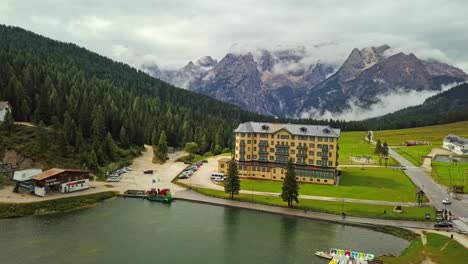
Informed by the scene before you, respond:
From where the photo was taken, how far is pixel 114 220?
8456cm

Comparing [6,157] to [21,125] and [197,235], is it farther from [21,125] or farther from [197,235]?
[197,235]

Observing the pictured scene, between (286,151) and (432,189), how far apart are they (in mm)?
42058

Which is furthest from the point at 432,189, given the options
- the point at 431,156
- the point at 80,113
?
the point at 80,113

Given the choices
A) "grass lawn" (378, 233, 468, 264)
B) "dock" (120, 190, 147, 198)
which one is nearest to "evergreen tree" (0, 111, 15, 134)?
"dock" (120, 190, 147, 198)

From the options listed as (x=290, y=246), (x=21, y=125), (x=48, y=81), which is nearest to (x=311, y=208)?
(x=290, y=246)

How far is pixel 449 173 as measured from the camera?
133250 mm

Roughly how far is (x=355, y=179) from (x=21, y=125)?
10900 centimetres

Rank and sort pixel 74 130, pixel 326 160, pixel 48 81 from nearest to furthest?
pixel 326 160 → pixel 74 130 → pixel 48 81

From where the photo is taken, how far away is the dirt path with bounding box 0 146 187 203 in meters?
94.6

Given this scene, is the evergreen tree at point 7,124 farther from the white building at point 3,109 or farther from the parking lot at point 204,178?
the parking lot at point 204,178

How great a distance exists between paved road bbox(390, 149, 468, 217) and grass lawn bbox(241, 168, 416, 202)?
320cm

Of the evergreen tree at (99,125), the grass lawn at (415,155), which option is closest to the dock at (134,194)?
the evergreen tree at (99,125)

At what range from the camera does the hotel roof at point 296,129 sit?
126m

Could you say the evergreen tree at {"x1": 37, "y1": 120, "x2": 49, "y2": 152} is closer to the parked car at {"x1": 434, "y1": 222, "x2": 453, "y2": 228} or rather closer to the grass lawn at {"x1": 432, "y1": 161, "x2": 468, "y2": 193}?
the parked car at {"x1": 434, "y1": 222, "x2": 453, "y2": 228}
